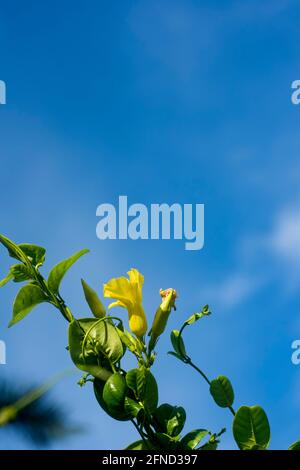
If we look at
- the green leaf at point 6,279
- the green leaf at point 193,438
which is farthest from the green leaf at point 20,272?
the green leaf at point 193,438

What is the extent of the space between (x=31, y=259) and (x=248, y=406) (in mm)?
306

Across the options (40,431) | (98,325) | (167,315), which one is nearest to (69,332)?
(98,325)

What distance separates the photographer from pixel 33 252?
0.69m

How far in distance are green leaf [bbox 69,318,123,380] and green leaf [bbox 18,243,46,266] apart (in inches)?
4.3

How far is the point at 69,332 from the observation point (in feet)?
1.99

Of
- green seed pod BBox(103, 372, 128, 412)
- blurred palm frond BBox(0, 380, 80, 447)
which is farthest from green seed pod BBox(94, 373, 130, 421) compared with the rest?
blurred palm frond BBox(0, 380, 80, 447)

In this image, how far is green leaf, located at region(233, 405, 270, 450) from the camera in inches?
22.5

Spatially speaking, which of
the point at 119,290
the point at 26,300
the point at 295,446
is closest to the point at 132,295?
the point at 119,290

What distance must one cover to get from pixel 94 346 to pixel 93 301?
0.22 ft

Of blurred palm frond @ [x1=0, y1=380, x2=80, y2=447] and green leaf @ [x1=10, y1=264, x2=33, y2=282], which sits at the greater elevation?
green leaf @ [x1=10, y1=264, x2=33, y2=282]

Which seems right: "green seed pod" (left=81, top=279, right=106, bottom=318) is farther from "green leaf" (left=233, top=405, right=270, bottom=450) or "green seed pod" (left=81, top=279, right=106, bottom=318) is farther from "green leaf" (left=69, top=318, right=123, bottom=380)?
"green leaf" (left=233, top=405, right=270, bottom=450)

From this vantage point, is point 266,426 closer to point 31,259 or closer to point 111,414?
point 111,414

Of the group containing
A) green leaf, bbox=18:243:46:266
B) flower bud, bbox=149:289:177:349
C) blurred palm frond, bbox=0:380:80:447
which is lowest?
blurred palm frond, bbox=0:380:80:447

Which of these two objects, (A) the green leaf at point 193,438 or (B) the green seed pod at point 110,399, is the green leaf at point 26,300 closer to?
(B) the green seed pod at point 110,399
